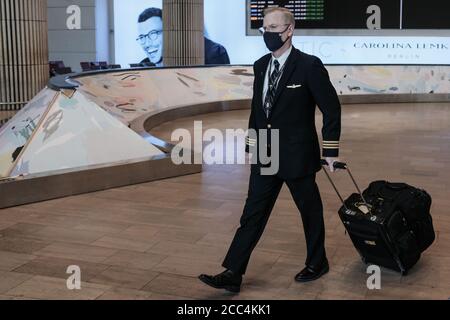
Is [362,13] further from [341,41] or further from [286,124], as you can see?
[286,124]

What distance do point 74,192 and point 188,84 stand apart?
7.59m

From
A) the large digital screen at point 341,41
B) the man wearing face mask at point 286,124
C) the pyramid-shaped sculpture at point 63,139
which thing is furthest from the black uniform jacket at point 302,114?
the large digital screen at point 341,41

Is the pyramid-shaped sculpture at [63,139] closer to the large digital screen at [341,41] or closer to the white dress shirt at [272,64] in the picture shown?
the white dress shirt at [272,64]

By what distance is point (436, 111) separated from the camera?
14648 mm

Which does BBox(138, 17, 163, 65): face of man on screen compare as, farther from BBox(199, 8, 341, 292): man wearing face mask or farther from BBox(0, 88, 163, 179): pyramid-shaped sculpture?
BBox(199, 8, 341, 292): man wearing face mask

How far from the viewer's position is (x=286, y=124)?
158 inches

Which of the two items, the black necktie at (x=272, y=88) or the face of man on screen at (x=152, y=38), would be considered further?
the face of man on screen at (x=152, y=38)

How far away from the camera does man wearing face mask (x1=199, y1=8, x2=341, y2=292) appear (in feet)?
12.9

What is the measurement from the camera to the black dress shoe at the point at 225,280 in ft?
13.3

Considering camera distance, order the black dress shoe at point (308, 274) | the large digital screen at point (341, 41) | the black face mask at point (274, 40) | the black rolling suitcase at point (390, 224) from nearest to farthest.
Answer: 1. the black face mask at point (274, 40)
2. the black rolling suitcase at point (390, 224)
3. the black dress shoe at point (308, 274)
4. the large digital screen at point (341, 41)

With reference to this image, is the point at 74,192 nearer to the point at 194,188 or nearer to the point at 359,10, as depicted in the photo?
the point at 194,188

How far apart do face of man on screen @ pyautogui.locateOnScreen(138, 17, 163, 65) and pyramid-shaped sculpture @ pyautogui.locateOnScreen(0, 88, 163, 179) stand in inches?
554

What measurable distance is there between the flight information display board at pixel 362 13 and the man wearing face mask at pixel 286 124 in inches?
592

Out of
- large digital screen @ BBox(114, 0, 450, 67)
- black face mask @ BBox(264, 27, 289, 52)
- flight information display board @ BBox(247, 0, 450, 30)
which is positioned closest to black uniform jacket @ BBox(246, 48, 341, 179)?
black face mask @ BBox(264, 27, 289, 52)
